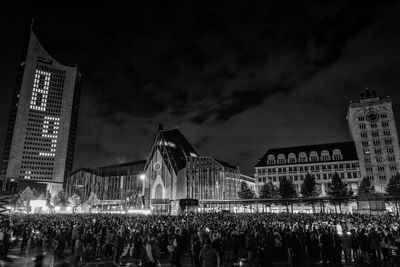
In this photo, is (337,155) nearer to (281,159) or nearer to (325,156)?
(325,156)

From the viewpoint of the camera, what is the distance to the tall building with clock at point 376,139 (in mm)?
93812

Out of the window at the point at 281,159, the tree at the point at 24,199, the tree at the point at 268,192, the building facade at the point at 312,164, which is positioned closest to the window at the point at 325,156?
the building facade at the point at 312,164

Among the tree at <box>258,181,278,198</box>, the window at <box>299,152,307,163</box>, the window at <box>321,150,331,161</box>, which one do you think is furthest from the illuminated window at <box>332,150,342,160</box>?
the tree at <box>258,181,278,198</box>

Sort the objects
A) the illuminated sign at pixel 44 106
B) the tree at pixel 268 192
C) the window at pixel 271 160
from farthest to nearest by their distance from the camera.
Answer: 1. the illuminated sign at pixel 44 106
2. the window at pixel 271 160
3. the tree at pixel 268 192

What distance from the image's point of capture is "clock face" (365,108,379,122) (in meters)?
100

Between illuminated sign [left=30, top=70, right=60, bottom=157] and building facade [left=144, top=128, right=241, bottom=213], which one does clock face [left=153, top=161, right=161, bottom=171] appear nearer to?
building facade [left=144, top=128, right=241, bottom=213]

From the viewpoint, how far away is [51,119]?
182500mm

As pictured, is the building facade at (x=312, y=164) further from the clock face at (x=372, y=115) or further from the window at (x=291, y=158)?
the clock face at (x=372, y=115)

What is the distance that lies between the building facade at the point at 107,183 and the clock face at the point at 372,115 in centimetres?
10780

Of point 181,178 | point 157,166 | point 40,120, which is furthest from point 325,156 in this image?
point 40,120

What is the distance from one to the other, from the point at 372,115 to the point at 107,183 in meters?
133

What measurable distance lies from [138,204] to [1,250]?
104218mm

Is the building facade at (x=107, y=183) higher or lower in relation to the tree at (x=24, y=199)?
higher

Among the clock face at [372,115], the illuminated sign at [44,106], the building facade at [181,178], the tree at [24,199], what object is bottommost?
the tree at [24,199]
